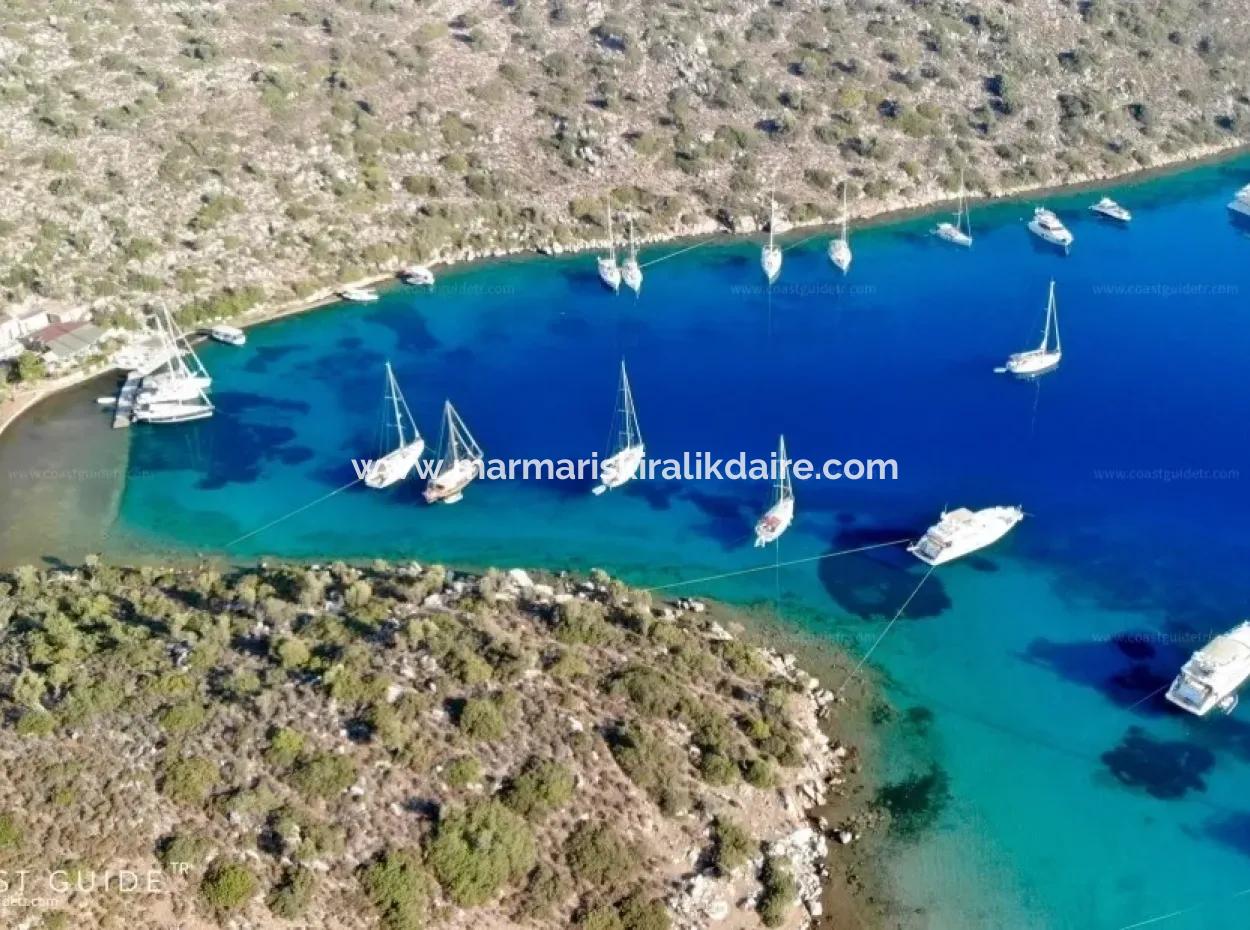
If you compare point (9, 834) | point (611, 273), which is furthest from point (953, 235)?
point (9, 834)

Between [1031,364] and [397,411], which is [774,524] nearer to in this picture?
[397,411]

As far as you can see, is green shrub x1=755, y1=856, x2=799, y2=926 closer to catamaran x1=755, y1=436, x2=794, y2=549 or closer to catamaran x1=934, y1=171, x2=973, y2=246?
catamaran x1=755, y1=436, x2=794, y2=549

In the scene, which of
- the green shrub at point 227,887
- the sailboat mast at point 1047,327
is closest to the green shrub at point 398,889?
the green shrub at point 227,887

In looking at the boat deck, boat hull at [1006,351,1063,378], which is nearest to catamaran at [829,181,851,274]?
boat hull at [1006,351,1063,378]

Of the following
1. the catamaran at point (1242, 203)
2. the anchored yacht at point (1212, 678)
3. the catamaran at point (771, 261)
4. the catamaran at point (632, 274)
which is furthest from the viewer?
the catamaran at point (1242, 203)

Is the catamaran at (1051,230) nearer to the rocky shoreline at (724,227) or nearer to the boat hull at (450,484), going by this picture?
the rocky shoreline at (724,227)

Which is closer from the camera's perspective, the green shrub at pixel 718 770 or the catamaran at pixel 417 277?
the green shrub at pixel 718 770

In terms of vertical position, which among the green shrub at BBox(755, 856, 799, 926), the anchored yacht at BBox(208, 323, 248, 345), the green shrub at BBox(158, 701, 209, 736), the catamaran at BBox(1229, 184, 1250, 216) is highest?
the green shrub at BBox(158, 701, 209, 736)
